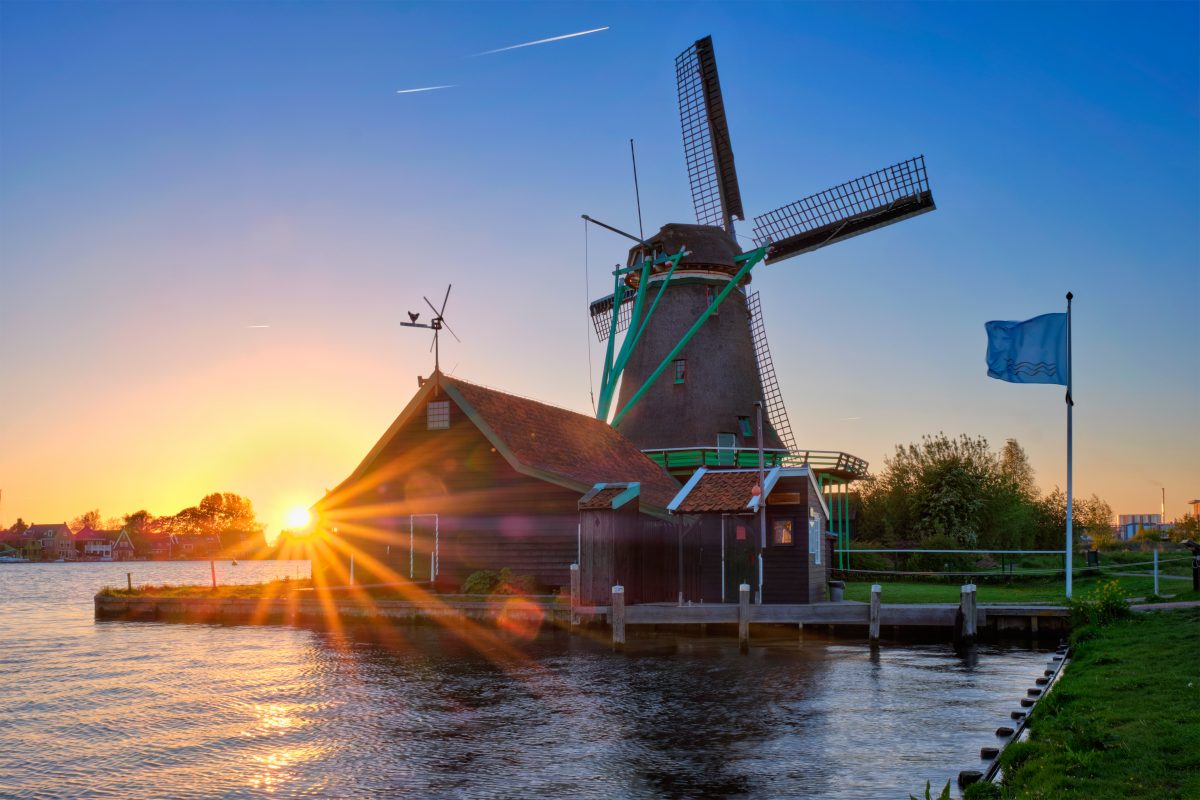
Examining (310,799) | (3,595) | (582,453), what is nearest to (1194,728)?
(310,799)

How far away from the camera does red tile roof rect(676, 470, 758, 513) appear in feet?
97.8

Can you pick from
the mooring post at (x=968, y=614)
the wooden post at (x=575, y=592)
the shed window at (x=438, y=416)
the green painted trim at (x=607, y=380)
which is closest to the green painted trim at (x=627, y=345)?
the green painted trim at (x=607, y=380)

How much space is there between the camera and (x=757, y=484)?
30000 mm

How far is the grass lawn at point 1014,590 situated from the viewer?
28.6 metres

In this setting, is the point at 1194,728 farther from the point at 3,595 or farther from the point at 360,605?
the point at 3,595

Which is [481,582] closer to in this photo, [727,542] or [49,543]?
[727,542]

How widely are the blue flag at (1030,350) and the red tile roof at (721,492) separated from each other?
812cm

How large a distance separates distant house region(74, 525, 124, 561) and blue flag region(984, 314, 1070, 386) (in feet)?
670

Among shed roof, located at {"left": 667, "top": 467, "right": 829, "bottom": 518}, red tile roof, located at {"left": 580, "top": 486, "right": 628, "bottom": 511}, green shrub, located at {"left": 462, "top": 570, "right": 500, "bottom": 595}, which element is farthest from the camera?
green shrub, located at {"left": 462, "top": 570, "right": 500, "bottom": 595}

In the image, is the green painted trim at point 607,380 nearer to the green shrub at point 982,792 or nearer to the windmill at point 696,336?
the windmill at point 696,336

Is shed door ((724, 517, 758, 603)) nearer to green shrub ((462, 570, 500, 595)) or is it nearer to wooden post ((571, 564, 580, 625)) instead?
wooden post ((571, 564, 580, 625))

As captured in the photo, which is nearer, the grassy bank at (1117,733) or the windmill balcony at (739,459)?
the grassy bank at (1117,733)

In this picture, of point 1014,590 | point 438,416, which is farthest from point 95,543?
point 1014,590

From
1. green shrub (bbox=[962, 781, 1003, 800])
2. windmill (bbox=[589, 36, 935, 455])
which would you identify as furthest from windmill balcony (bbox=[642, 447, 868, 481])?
green shrub (bbox=[962, 781, 1003, 800])
